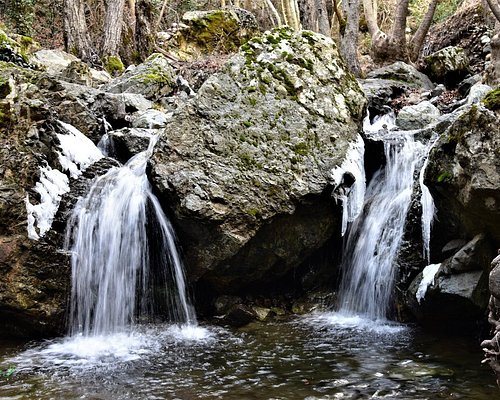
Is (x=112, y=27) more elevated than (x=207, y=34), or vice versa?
(x=207, y=34)

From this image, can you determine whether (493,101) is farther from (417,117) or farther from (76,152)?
(76,152)

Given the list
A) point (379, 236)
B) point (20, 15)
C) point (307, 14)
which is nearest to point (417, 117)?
point (379, 236)

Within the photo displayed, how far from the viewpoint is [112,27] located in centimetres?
1538

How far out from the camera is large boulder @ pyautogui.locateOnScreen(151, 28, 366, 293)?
6.09 meters

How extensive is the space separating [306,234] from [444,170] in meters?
2.02

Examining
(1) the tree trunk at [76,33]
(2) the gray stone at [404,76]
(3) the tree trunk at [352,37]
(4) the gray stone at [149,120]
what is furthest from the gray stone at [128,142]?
(3) the tree trunk at [352,37]

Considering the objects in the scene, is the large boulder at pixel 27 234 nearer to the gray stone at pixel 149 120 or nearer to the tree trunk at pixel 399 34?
the gray stone at pixel 149 120

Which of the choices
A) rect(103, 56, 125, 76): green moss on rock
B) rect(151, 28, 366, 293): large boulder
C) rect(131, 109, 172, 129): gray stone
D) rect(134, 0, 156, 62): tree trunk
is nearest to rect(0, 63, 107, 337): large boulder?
rect(151, 28, 366, 293): large boulder

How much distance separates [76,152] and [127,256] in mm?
2069

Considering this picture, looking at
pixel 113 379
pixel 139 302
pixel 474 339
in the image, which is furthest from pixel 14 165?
pixel 474 339

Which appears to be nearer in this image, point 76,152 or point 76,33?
point 76,152

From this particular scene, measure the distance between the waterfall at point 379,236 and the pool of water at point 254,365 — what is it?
46 centimetres

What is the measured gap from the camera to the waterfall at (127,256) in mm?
6105

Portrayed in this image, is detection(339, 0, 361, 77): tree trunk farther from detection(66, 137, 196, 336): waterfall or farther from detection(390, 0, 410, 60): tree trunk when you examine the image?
detection(66, 137, 196, 336): waterfall
